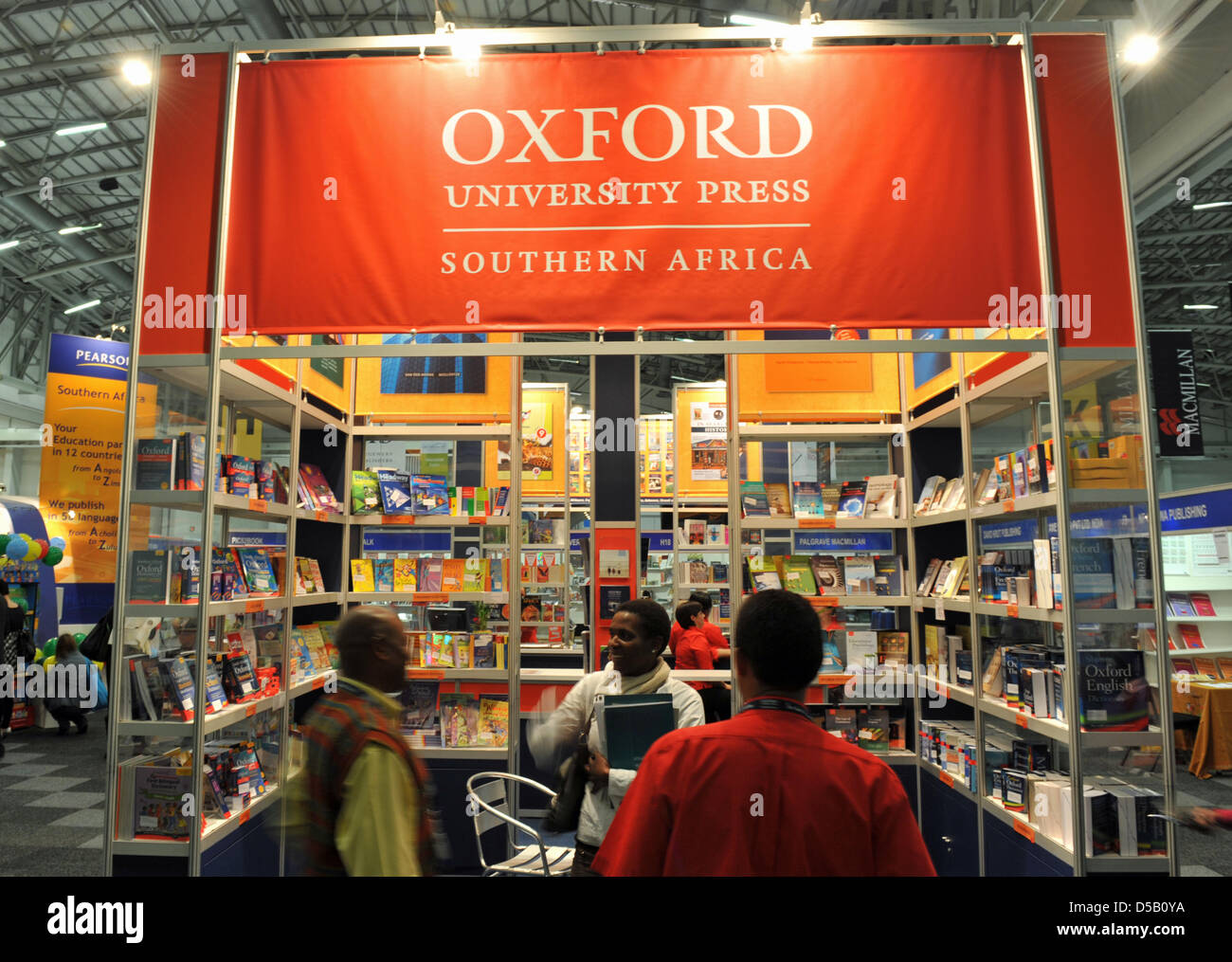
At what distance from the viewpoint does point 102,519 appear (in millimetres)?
8938

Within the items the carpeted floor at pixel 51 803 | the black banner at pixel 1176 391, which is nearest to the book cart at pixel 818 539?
the carpeted floor at pixel 51 803

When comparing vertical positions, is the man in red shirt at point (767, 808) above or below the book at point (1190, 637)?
above

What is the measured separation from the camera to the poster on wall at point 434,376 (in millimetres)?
5625

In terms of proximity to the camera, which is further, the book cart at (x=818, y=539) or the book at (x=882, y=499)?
the book at (x=882, y=499)

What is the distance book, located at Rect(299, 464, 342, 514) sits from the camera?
501 cm

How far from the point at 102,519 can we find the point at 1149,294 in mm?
19795

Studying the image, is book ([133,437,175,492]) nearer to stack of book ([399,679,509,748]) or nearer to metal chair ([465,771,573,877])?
metal chair ([465,771,573,877])

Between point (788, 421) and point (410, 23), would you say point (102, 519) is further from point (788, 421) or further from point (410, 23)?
point (788, 421)

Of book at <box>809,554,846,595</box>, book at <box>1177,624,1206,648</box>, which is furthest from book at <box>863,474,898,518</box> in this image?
book at <box>1177,624,1206,648</box>

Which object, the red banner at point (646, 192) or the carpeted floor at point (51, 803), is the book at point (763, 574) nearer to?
the red banner at point (646, 192)

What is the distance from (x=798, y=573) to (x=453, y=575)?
228 centimetres

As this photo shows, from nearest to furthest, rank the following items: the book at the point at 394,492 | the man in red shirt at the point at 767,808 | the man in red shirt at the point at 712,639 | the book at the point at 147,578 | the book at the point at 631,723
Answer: the man in red shirt at the point at 767,808, the book at the point at 631,723, the book at the point at 147,578, the book at the point at 394,492, the man in red shirt at the point at 712,639

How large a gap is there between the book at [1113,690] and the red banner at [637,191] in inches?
51.7
